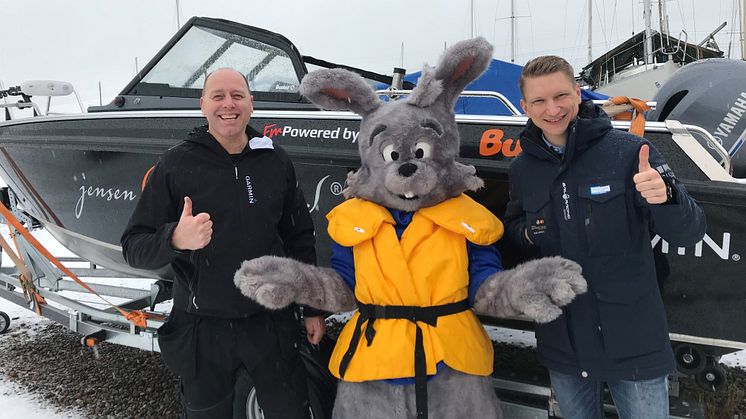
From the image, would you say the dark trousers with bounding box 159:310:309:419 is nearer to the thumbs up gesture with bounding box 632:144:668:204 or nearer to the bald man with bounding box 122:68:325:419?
the bald man with bounding box 122:68:325:419

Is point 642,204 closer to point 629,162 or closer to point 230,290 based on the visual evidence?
point 629,162

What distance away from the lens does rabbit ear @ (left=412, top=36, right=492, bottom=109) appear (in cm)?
164

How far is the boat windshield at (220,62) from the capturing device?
2.99 meters

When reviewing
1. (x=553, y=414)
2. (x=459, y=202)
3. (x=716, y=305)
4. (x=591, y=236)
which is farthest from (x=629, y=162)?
(x=553, y=414)

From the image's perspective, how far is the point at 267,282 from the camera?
1.54m

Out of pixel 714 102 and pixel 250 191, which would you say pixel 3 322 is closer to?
pixel 250 191

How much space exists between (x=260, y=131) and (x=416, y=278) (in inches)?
52.7

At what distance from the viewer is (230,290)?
5.80 ft

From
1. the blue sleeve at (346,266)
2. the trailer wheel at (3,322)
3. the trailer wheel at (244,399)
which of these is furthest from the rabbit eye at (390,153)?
the trailer wheel at (3,322)

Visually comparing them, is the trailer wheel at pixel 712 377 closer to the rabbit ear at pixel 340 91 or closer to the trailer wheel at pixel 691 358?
the trailer wheel at pixel 691 358

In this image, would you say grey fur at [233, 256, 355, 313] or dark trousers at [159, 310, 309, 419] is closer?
grey fur at [233, 256, 355, 313]

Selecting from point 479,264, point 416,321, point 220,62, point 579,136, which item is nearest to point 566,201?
point 579,136

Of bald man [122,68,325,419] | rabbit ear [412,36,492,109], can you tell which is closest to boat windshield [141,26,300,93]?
bald man [122,68,325,419]

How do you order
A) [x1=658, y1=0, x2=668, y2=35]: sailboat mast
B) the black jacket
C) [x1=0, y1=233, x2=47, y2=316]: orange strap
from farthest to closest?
[x1=658, y1=0, x2=668, y2=35]: sailboat mast, [x1=0, y1=233, x2=47, y2=316]: orange strap, the black jacket
